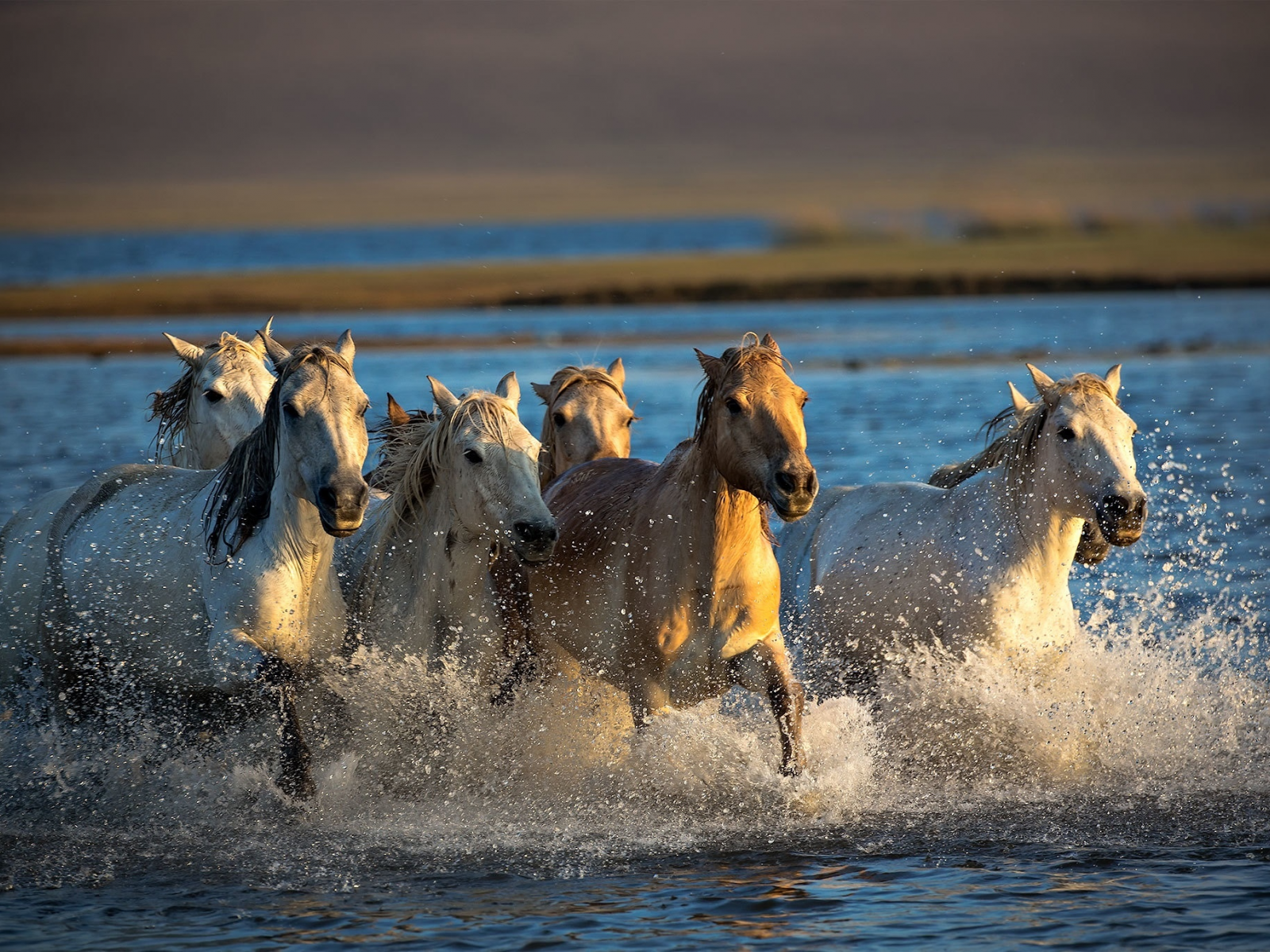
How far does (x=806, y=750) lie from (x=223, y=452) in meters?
3.23

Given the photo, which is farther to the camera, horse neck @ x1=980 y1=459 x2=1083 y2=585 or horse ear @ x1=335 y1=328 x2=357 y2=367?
horse neck @ x1=980 y1=459 x2=1083 y2=585

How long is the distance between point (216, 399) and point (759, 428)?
3141mm

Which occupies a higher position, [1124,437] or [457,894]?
[1124,437]

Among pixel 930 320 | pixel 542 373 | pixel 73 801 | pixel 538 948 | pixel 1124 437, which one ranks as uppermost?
pixel 930 320

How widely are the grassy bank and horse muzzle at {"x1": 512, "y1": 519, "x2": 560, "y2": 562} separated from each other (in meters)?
32.7

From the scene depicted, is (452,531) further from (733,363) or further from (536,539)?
(733,363)

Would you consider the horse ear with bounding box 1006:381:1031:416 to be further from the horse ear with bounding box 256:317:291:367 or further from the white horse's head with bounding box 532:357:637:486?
the horse ear with bounding box 256:317:291:367

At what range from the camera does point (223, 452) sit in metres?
7.82

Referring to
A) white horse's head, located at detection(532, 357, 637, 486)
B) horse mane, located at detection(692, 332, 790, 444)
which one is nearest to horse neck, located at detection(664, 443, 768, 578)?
horse mane, located at detection(692, 332, 790, 444)

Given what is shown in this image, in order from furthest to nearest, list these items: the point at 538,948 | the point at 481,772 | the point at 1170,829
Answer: the point at 481,772
the point at 1170,829
the point at 538,948

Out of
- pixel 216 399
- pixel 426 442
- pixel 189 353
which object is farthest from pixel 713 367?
pixel 189 353

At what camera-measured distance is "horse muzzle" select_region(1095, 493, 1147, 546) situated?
6371 millimetres

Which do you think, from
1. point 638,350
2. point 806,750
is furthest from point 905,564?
point 638,350

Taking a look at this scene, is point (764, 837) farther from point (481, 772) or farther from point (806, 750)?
point (481, 772)
